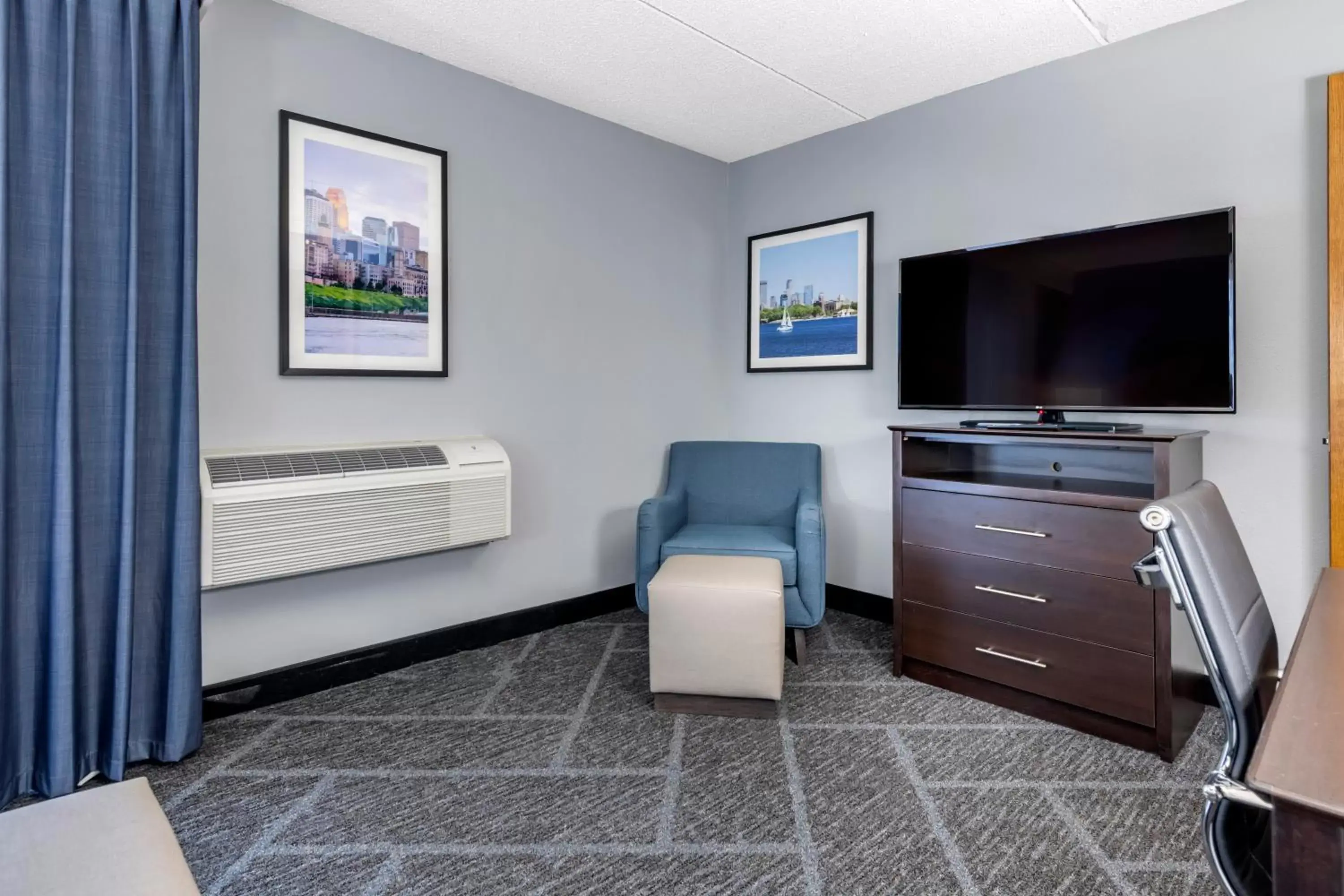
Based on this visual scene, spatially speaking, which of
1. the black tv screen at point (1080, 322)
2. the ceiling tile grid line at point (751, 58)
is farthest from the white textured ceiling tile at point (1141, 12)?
the ceiling tile grid line at point (751, 58)

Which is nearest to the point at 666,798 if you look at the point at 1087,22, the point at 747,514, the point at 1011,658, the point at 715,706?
the point at 715,706

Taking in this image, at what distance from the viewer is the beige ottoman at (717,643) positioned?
7.30 ft

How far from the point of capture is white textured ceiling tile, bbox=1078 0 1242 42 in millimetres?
2264

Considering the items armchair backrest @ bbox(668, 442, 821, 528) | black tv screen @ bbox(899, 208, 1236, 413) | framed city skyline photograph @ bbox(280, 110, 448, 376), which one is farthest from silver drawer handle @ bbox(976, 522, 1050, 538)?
framed city skyline photograph @ bbox(280, 110, 448, 376)

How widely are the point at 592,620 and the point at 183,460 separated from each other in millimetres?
1808

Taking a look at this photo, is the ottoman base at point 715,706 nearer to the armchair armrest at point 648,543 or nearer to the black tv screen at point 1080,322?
the armchair armrest at point 648,543

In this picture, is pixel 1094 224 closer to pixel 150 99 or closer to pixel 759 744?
pixel 759 744

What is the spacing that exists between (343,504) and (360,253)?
35.4 inches

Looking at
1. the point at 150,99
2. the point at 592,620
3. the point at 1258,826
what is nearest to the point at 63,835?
the point at 1258,826

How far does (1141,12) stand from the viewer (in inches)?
91.3

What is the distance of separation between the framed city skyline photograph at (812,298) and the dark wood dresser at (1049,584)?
31.6 inches

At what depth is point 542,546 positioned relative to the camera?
123 inches

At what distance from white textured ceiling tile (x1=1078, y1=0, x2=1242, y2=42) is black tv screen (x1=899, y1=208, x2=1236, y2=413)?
0.72 m

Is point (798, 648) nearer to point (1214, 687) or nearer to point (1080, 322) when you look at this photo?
point (1080, 322)
